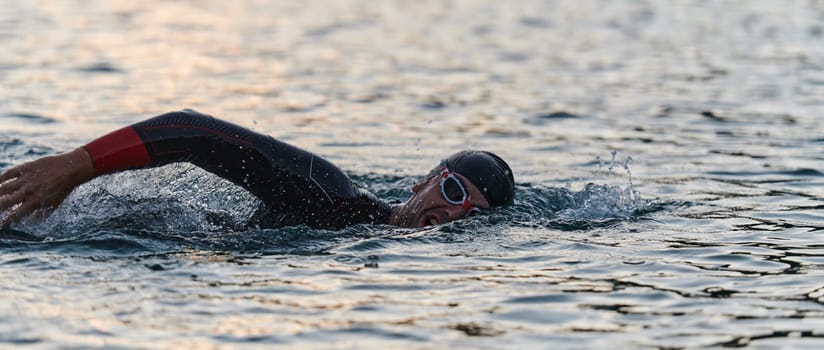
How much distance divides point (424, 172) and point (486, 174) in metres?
3.45

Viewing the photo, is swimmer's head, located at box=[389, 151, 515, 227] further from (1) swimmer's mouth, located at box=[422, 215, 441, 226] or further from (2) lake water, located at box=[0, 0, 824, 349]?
(2) lake water, located at box=[0, 0, 824, 349]

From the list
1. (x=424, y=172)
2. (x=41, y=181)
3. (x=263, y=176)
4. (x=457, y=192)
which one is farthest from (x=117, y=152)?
(x=424, y=172)

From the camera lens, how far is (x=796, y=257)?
7.67m

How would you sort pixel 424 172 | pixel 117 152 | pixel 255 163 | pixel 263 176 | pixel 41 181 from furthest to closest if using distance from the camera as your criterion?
pixel 424 172, pixel 263 176, pixel 255 163, pixel 117 152, pixel 41 181

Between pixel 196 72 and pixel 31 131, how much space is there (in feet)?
17.8

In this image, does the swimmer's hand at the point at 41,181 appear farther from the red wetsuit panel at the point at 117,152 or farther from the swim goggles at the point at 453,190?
the swim goggles at the point at 453,190

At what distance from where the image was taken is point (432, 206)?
797 cm

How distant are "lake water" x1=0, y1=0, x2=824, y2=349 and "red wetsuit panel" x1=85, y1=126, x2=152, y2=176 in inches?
21.1

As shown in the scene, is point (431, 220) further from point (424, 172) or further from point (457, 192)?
point (424, 172)

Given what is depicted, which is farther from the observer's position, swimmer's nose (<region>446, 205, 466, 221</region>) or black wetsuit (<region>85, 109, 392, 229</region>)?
swimmer's nose (<region>446, 205, 466, 221</region>)

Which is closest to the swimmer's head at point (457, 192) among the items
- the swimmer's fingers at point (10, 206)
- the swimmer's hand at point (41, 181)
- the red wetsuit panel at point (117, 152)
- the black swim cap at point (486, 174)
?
the black swim cap at point (486, 174)

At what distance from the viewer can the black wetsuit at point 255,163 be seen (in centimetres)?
694

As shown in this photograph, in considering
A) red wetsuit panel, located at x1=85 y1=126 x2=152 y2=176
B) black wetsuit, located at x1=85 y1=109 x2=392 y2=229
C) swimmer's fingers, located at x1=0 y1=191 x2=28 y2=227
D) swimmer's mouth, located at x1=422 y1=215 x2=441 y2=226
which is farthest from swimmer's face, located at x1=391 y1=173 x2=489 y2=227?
swimmer's fingers, located at x1=0 y1=191 x2=28 y2=227

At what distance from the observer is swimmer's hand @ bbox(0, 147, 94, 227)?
6.72 metres
